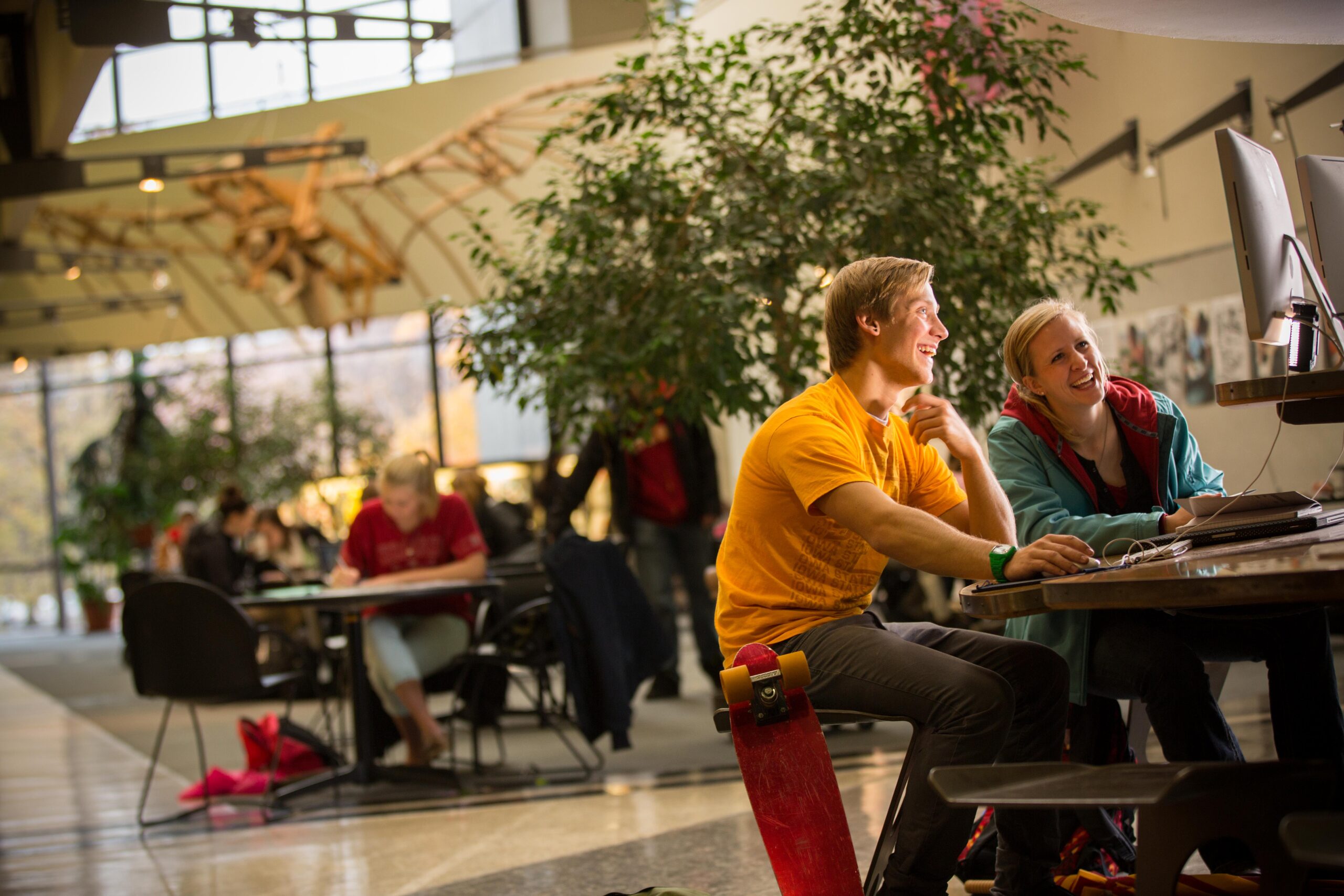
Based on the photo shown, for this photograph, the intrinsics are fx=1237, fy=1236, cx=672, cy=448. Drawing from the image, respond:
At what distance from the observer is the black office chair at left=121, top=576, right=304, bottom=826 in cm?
415

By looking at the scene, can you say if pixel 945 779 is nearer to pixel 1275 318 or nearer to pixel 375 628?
pixel 1275 318

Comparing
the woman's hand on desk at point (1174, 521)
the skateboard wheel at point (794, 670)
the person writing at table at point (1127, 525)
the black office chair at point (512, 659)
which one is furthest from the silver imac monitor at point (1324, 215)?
the black office chair at point (512, 659)

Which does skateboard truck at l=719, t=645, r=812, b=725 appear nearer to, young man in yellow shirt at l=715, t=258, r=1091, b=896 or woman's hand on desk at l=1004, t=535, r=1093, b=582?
young man in yellow shirt at l=715, t=258, r=1091, b=896

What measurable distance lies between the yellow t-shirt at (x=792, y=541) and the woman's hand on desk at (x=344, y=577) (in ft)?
8.63

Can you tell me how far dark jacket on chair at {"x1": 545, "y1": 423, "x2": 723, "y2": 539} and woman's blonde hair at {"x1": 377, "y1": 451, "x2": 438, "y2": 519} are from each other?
38.3 inches

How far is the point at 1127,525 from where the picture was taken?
2.28 meters

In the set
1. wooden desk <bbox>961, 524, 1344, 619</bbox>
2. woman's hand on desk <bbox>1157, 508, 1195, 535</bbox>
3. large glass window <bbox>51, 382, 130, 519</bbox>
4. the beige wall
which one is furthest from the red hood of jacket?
large glass window <bbox>51, 382, 130, 519</bbox>

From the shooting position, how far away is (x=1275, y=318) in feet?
6.92

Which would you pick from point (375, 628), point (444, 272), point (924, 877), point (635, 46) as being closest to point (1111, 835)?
point (924, 877)

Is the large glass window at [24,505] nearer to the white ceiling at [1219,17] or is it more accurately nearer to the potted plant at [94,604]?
the potted plant at [94,604]

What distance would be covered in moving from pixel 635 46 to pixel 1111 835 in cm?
828

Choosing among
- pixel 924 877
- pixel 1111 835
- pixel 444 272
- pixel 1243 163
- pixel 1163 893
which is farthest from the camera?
pixel 444 272

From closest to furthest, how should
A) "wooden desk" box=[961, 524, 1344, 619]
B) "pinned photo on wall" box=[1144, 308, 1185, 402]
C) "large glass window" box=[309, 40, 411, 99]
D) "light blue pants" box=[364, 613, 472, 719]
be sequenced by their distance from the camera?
"wooden desk" box=[961, 524, 1344, 619]
"light blue pants" box=[364, 613, 472, 719]
"pinned photo on wall" box=[1144, 308, 1185, 402]
"large glass window" box=[309, 40, 411, 99]

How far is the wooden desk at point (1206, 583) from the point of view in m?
1.31
